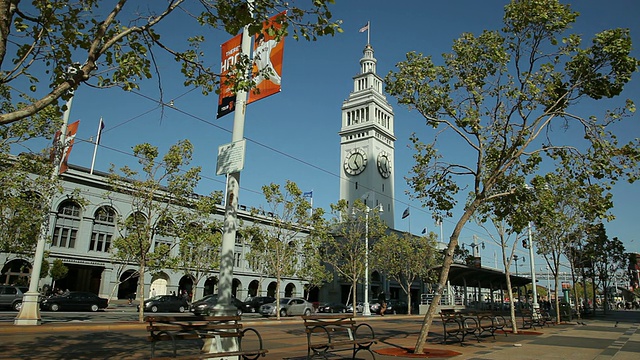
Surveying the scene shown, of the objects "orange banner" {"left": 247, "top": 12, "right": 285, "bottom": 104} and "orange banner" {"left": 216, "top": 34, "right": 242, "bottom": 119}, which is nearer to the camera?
"orange banner" {"left": 247, "top": 12, "right": 285, "bottom": 104}

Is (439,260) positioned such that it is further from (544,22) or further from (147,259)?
(544,22)

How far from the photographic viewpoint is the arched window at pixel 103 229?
44.2 metres

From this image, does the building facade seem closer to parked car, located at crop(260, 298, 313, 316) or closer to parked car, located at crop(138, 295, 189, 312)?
parked car, located at crop(138, 295, 189, 312)

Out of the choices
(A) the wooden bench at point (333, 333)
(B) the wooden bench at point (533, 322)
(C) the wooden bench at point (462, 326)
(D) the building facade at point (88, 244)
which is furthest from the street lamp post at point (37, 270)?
(B) the wooden bench at point (533, 322)

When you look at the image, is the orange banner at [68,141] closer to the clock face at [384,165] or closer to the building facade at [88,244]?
the building facade at [88,244]

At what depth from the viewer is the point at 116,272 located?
44969 millimetres

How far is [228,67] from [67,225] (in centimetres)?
3981

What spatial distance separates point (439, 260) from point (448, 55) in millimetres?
49111

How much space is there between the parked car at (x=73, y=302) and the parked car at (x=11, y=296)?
4.61 ft

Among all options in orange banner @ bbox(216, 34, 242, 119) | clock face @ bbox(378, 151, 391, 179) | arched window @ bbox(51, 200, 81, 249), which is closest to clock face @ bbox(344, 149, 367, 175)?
clock face @ bbox(378, 151, 391, 179)

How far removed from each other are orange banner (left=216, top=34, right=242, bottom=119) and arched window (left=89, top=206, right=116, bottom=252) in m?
39.7

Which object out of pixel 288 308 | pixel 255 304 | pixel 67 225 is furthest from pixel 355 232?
pixel 67 225

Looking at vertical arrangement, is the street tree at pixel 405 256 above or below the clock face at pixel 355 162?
below

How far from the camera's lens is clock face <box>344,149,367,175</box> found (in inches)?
3393
